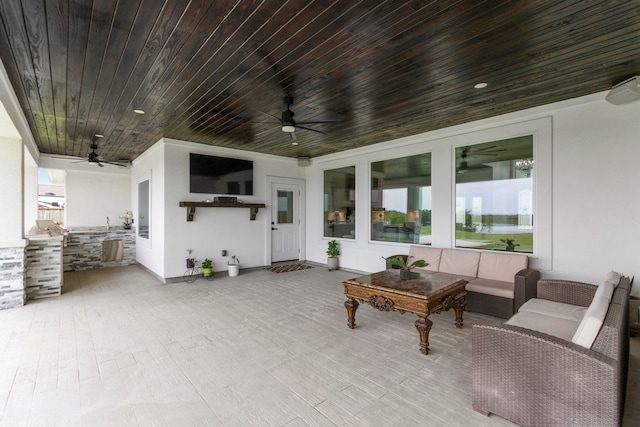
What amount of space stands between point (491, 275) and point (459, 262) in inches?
18.1

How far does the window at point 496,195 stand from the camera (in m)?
4.25

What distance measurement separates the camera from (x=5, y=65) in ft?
9.47

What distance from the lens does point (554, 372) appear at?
67.3 inches

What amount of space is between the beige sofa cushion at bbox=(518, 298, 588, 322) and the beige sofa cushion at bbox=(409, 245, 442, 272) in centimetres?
170

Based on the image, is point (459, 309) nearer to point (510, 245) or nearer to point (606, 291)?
point (606, 291)

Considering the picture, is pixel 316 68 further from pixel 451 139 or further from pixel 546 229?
pixel 546 229

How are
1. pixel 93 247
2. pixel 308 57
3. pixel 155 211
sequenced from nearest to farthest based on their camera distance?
pixel 308 57 → pixel 155 211 → pixel 93 247

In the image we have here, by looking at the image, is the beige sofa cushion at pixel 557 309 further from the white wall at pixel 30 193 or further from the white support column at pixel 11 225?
the white wall at pixel 30 193

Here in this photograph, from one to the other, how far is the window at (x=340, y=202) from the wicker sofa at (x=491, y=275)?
7.35 ft

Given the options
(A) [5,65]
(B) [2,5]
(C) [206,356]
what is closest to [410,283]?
(C) [206,356]

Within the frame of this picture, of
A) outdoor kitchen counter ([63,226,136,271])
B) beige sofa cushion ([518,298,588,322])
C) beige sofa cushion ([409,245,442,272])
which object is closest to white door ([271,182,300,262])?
beige sofa cushion ([409,245,442,272])

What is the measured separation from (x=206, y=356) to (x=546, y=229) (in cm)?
441

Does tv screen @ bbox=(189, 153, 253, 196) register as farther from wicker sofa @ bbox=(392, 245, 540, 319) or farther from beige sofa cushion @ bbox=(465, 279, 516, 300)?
beige sofa cushion @ bbox=(465, 279, 516, 300)

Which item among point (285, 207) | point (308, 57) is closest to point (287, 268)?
point (285, 207)
